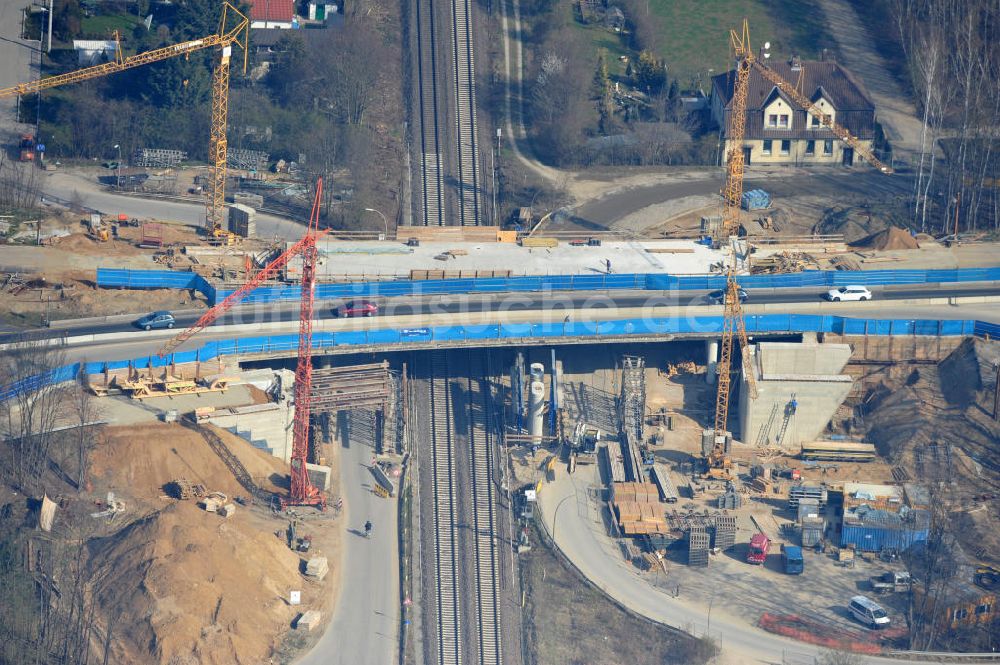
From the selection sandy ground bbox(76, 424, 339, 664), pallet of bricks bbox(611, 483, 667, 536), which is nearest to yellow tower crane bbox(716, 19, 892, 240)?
pallet of bricks bbox(611, 483, 667, 536)

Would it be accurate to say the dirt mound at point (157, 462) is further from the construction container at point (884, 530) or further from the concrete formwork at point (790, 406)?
the construction container at point (884, 530)

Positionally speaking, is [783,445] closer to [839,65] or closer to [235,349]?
[235,349]

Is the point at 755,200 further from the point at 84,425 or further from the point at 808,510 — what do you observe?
the point at 84,425

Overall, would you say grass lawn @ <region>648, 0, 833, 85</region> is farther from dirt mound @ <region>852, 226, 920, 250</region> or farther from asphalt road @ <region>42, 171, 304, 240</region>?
asphalt road @ <region>42, 171, 304, 240</region>

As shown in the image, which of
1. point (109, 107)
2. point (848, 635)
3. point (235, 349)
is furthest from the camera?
point (109, 107)

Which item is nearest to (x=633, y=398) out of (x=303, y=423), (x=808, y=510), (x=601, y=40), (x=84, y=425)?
(x=808, y=510)

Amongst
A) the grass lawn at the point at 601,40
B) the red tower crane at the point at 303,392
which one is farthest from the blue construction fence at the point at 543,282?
the grass lawn at the point at 601,40

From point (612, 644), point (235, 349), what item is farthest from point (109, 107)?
point (612, 644)
